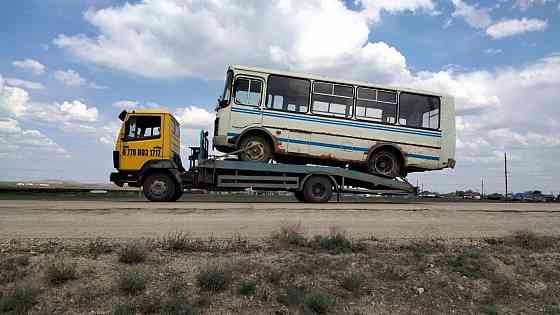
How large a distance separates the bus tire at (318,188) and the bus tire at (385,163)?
158cm

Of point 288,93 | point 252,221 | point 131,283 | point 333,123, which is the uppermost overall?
point 288,93

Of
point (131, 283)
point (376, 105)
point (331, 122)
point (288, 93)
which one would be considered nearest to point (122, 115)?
point (288, 93)

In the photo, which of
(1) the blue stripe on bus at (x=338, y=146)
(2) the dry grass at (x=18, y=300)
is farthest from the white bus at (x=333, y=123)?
(2) the dry grass at (x=18, y=300)

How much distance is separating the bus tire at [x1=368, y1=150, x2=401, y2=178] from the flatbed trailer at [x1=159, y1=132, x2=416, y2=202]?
185 mm

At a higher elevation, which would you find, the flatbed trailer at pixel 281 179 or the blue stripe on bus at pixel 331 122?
the blue stripe on bus at pixel 331 122

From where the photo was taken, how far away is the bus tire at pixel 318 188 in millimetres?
15172

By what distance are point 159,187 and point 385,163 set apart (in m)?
7.43

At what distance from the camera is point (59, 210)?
11094 millimetres

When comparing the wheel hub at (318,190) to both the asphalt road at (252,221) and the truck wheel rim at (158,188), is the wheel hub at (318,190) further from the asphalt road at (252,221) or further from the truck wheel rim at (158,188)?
the truck wheel rim at (158,188)

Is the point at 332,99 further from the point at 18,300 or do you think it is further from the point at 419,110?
the point at 18,300

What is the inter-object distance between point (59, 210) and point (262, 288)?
22.6 ft

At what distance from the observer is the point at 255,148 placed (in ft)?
47.9

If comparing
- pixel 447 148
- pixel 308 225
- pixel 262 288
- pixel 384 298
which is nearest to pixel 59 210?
pixel 308 225

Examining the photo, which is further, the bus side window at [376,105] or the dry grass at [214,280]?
the bus side window at [376,105]
